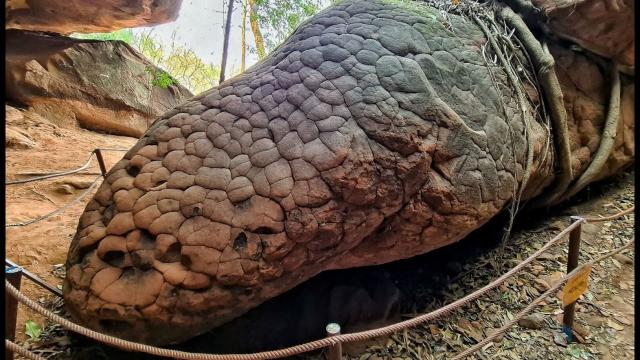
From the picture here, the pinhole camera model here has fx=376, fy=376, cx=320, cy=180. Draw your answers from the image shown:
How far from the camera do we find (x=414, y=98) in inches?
72.6

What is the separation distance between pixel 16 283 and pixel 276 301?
1.05 metres

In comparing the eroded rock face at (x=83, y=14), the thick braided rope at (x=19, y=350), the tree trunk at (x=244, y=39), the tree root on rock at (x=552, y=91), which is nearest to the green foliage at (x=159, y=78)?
the eroded rock face at (x=83, y=14)

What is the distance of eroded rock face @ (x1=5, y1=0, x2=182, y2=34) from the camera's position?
474cm

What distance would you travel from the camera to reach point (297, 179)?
63.3 inches

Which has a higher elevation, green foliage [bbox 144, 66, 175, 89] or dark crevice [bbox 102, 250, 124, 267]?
green foliage [bbox 144, 66, 175, 89]

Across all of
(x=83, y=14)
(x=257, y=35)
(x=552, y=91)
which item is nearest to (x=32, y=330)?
(x=552, y=91)

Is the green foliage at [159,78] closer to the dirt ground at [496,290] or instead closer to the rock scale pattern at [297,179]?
the dirt ground at [496,290]

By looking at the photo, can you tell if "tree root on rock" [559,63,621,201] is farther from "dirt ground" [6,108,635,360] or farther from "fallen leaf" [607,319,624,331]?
"fallen leaf" [607,319,624,331]

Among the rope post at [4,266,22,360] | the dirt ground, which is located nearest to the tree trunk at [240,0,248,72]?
the dirt ground

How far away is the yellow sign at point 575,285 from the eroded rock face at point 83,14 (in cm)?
570

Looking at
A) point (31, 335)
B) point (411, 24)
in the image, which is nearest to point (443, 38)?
point (411, 24)

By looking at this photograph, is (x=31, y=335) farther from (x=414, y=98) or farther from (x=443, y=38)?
(x=443, y=38)

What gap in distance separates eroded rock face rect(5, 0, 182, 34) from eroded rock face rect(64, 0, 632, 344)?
13.7 ft

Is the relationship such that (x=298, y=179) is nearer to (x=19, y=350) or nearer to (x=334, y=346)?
(x=334, y=346)
